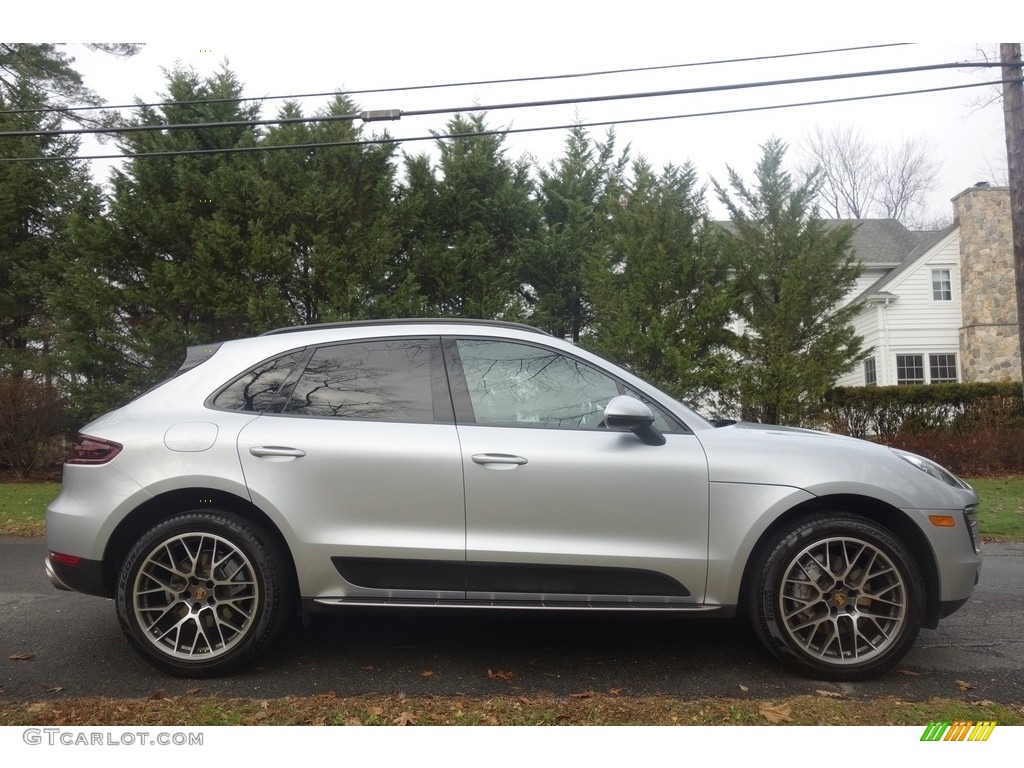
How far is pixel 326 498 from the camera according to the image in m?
3.69

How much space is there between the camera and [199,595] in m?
3.67

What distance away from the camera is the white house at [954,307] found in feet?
73.4

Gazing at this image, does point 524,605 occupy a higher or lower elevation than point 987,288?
lower

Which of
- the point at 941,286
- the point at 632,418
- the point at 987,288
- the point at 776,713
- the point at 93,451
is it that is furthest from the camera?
the point at 941,286

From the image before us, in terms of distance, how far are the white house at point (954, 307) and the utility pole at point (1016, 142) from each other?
28.9ft

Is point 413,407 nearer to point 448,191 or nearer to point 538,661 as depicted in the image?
point 538,661

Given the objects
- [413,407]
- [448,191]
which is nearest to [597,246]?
[448,191]

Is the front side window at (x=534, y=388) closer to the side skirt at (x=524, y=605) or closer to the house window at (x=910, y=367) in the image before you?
the side skirt at (x=524, y=605)

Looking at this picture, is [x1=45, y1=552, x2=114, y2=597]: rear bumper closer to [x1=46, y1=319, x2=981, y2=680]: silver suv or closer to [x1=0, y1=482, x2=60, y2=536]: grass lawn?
[x1=46, y1=319, x2=981, y2=680]: silver suv

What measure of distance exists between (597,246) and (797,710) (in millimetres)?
11835

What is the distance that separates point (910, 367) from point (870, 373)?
3.80 ft

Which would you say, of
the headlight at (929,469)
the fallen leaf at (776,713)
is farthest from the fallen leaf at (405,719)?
the headlight at (929,469)

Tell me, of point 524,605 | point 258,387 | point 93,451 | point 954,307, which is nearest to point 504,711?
point 524,605
